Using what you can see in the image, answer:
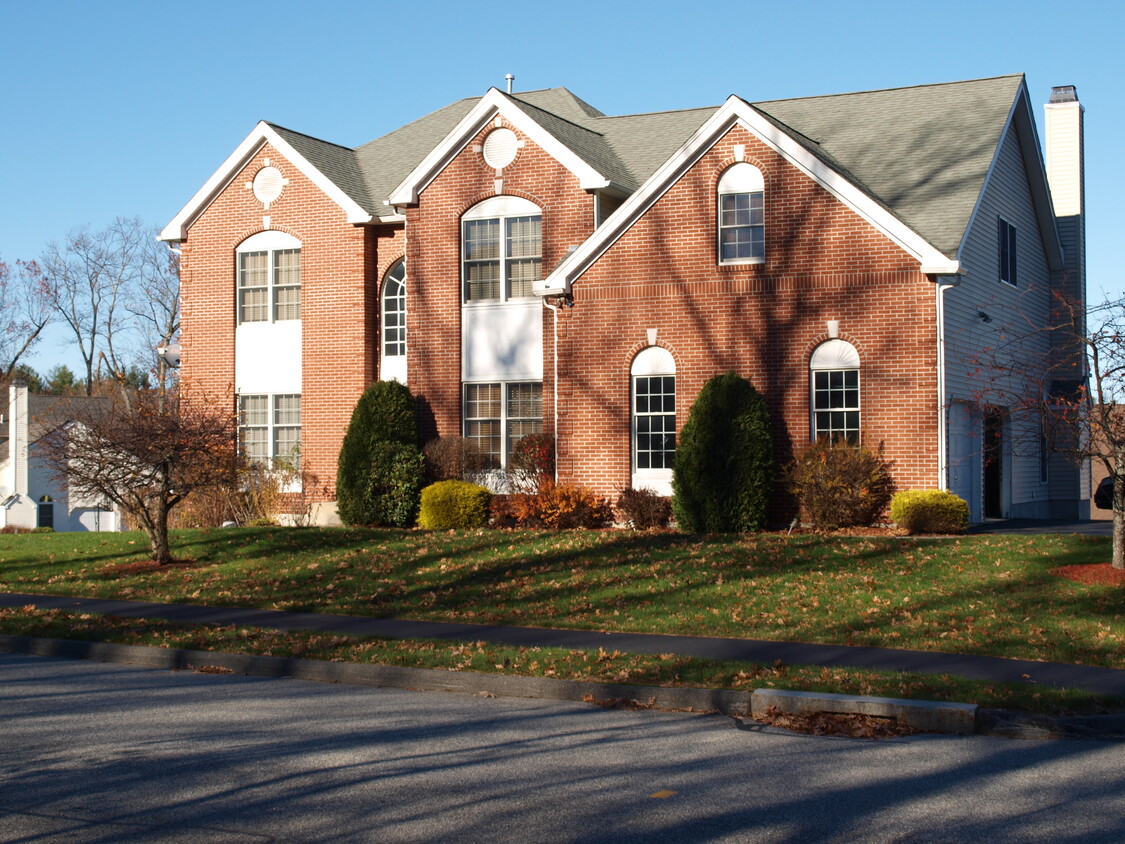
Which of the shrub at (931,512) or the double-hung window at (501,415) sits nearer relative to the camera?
the shrub at (931,512)

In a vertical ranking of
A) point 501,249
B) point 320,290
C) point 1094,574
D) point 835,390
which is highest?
point 501,249

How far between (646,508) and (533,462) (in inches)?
120

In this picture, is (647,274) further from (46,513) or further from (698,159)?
(46,513)

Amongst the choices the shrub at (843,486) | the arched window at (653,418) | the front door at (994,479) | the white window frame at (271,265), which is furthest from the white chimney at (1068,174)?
the white window frame at (271,265)

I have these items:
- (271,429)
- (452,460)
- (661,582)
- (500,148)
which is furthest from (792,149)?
(271,429)

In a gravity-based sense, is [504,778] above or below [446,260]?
below

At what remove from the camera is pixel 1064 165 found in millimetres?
29891

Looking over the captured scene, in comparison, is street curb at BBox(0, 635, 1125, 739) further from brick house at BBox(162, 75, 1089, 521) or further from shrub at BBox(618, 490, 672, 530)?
shrub at BBox(618, 490, 672, 530)

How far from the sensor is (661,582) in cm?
1608

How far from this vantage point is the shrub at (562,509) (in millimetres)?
22750

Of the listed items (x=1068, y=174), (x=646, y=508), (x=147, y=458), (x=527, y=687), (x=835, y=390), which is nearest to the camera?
(x=527, y=687)

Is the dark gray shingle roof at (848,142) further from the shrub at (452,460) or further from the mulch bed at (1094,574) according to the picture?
the mulch bed at (1094,574)

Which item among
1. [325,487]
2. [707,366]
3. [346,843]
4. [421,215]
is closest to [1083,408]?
[707,366]

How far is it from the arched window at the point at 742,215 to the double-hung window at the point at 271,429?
11.1 metres
